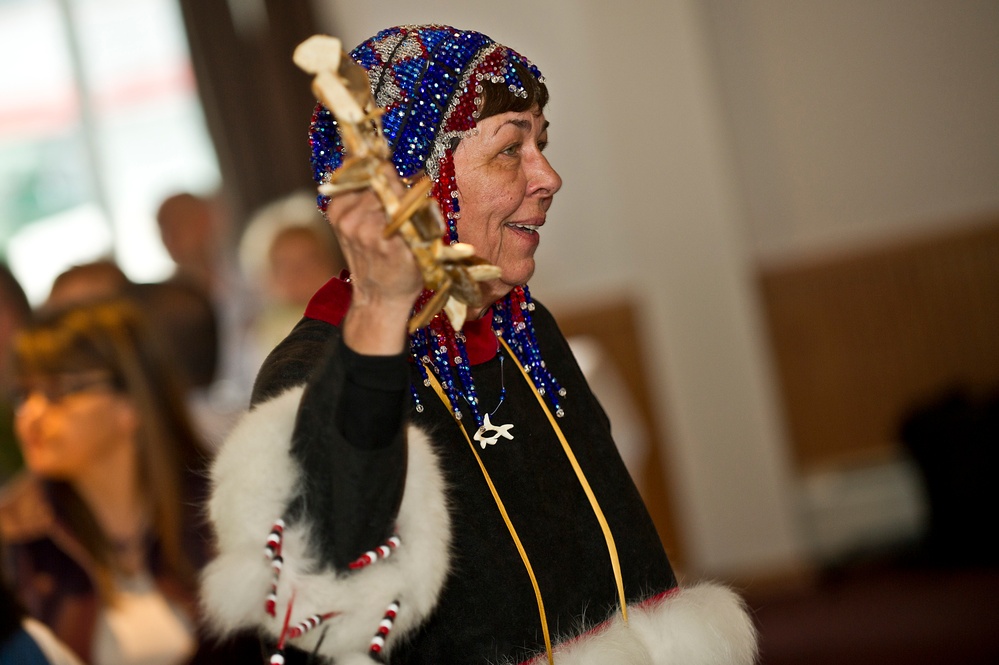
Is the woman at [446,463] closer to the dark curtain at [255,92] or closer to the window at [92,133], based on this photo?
the dark curtain at [255,92]

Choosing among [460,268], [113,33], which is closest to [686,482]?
[113,33]

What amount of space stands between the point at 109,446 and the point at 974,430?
345cm

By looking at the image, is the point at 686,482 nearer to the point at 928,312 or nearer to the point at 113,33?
the point at 928,312

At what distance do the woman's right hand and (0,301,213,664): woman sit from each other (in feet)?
5.45

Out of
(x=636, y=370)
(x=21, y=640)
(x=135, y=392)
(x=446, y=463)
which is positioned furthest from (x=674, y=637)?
(x=636, y=370)

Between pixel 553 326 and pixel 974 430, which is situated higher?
pixel 553 326

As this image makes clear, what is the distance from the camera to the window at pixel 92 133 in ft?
17.4

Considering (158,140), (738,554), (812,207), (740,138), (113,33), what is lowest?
(738,554)

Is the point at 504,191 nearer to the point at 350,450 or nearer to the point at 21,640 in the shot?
the point at 350,450

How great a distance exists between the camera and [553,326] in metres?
1.65

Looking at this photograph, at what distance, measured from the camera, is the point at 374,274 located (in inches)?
40.1

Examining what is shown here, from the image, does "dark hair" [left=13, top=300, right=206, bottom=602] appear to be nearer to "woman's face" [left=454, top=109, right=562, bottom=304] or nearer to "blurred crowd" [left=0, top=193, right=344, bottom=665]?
"blurred crowd" [left=0, top=193, right=344, bottom=665]

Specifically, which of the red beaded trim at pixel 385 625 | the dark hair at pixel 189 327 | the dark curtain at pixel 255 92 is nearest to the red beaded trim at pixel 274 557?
the red beaded trim at pixel 385 625

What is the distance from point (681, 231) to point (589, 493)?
3.60 meters
